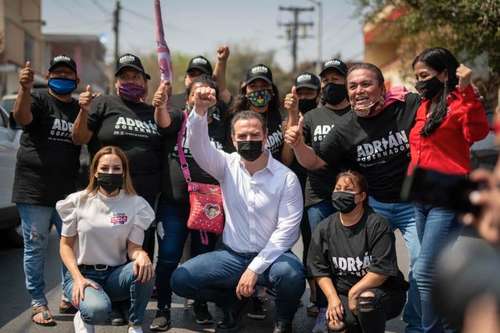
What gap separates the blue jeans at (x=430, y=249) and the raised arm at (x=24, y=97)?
289 cm

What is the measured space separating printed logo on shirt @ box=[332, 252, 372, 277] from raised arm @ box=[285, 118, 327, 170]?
0.72m

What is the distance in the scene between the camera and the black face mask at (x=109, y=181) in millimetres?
4594

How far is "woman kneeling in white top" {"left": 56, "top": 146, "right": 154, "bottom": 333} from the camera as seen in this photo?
14.7ft

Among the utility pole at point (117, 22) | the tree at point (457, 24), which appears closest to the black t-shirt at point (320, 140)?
the tree at point (457, 24)

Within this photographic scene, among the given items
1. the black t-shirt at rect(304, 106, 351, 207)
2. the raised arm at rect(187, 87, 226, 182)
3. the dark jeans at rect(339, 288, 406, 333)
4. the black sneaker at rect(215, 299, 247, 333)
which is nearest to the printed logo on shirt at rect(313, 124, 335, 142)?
the black t-shirt at rect(304, 106, 351, 207)

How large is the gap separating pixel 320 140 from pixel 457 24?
8034 mm

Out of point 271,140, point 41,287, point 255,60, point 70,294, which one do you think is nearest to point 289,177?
point 271,140

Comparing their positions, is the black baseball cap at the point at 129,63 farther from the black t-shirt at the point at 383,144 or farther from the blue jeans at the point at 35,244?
the black t-shirt at the point at 383,144

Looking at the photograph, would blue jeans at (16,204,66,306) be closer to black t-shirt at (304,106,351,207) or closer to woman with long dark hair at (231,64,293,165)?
woman with long dark hair at (231,64,293,165)

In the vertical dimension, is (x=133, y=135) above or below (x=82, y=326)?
above

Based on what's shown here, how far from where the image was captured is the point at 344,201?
14.7 feet

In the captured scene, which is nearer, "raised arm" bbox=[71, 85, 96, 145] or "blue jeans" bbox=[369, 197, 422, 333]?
"blue jeans" bbox=[369, 197, 422, 333]

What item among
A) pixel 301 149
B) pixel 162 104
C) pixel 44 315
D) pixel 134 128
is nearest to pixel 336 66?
pixel 301 149

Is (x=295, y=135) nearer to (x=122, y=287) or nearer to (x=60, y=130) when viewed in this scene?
(x=122, y=287)
